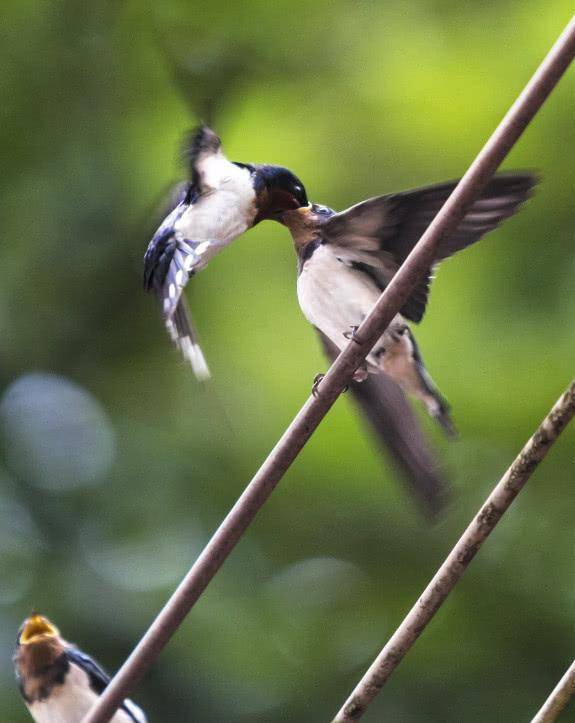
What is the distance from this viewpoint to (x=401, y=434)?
1.04 meters

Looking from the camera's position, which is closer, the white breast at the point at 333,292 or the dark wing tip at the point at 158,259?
the dark wing tip at the point at 158,259

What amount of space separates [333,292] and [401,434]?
0.42 ft

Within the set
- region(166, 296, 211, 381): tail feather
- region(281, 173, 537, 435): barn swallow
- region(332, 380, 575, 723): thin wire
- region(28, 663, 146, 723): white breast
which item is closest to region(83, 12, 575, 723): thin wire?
region(332, 380, 575, 723): thin wire

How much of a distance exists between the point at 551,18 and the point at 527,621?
1033 mm

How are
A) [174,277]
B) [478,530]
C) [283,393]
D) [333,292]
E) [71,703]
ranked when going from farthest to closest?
[283,393], [71,703], [333,292], [174,277], [478,530]

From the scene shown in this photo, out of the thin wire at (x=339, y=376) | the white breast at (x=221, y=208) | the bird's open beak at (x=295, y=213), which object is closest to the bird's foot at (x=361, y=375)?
the bird's open beak at (x=295, y=213)

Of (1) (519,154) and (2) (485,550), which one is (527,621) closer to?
(2) (485,550)

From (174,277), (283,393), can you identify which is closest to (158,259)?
(174,277)

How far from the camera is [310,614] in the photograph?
210 centimetres

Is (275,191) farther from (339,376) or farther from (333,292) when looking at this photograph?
(339,376)

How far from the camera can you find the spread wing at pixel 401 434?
932 mm

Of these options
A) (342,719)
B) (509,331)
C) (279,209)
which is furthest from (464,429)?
(342,719)

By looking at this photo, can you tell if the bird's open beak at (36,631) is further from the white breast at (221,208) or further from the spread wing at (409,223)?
the white breast at (221,208)

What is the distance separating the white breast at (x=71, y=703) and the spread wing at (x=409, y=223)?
2.12 feet
